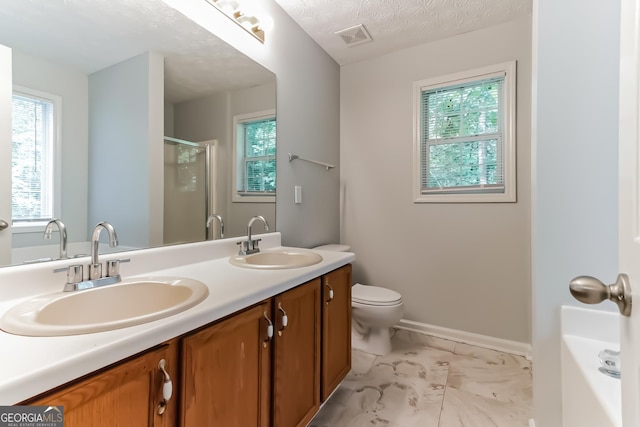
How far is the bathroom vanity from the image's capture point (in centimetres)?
53

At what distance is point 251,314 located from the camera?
95 cm

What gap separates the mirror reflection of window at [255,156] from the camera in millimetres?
1729

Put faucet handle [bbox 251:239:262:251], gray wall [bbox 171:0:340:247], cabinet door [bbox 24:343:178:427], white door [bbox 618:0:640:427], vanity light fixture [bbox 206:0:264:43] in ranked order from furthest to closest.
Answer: gray wall [bbox 171:0:340:247] → faucet handle [bbox 251:239:262:251] → vanity light fixture [bbox 206:0:264:43] → cabinet door [bbox 24:343:178:427] → white door [bbox 618:0:640:427]

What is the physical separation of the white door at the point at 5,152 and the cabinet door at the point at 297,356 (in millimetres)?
845

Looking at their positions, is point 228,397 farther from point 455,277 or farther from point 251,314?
point 455,277

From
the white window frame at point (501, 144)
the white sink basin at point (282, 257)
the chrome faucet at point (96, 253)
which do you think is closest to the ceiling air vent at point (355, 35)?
the white window frame at point (501, 144)

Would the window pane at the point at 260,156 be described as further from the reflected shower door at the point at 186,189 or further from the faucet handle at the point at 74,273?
the faucet handle at the point at 74,273

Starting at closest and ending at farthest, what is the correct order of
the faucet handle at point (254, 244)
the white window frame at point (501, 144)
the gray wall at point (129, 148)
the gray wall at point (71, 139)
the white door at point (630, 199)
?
the white door at point (630, 199) < the gray wall at point (71, 139) < the gray wall at point (129, 148) < the faucet handle at point (254, 244) < the white window frame at point (501, 144)

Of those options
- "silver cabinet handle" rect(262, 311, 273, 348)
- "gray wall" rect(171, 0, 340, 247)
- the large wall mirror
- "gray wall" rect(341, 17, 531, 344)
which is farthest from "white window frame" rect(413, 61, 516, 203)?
"silver cabinet handle" rect(262, 311, 273, 348)

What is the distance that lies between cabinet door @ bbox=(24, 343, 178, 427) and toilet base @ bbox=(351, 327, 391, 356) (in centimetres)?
167

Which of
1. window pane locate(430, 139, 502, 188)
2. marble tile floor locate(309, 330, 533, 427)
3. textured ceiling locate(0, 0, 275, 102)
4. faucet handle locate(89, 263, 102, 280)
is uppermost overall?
textured ceiling locate(0, 0, 275, 102)

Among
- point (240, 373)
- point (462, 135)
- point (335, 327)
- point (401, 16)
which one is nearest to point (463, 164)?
point (462, 135)

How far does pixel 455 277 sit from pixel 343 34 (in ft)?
6.98

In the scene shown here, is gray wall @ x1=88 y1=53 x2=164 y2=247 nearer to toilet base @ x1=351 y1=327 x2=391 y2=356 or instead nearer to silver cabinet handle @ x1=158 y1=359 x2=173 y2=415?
silver cabinet handle @ x1=158 y1=359 x2=173 y2=415
